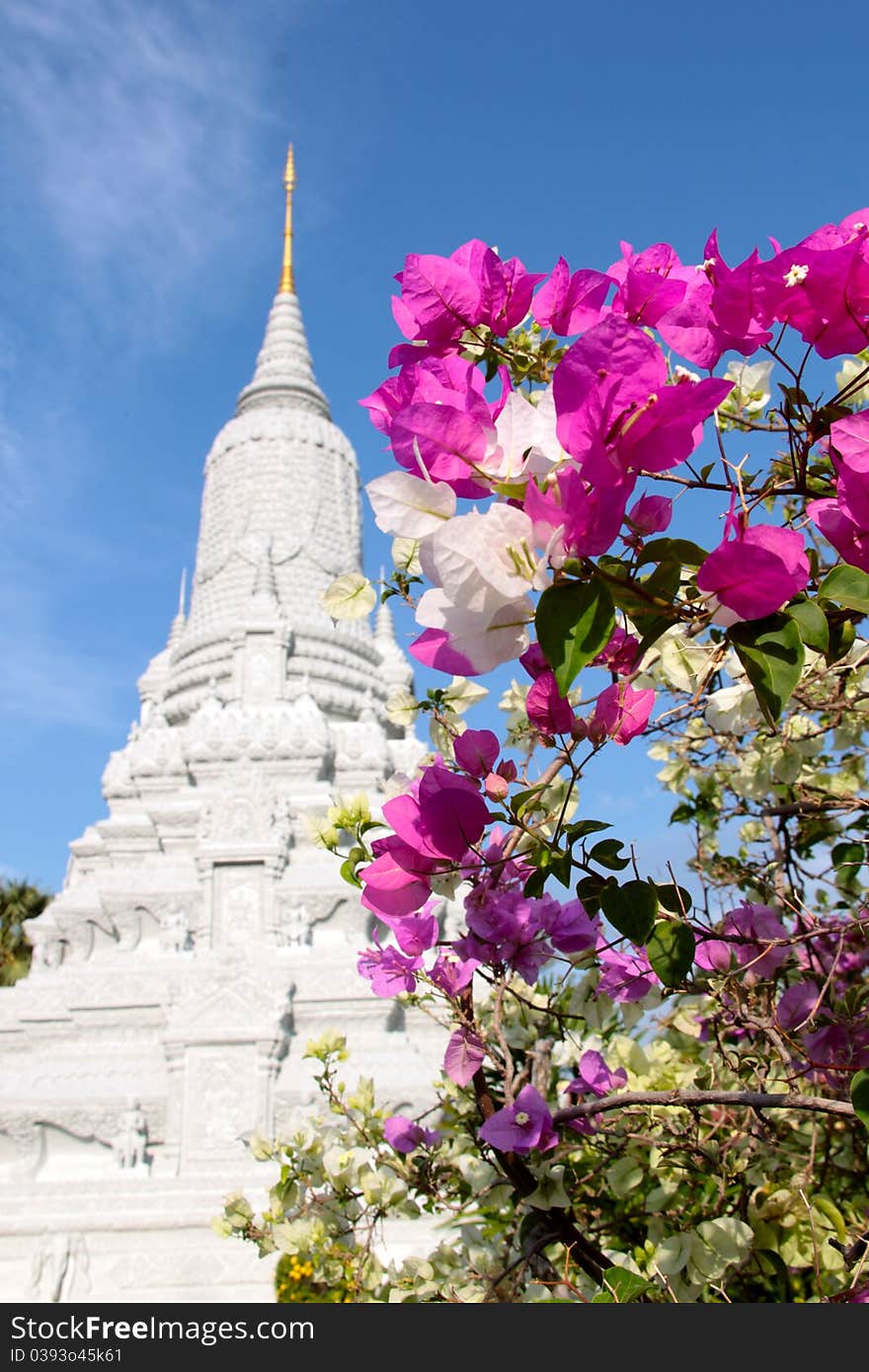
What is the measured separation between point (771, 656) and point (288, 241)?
24833mm

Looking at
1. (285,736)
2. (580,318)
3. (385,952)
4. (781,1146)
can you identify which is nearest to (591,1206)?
(781,1146)

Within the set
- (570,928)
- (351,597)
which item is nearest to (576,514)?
(570,928)

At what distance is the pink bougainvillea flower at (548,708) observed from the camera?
1.36 m

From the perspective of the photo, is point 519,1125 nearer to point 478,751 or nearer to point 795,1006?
point 795,1006

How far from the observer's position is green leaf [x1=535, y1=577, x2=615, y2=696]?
1003 millimetres

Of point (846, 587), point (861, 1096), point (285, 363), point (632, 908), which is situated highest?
point (285, 363)

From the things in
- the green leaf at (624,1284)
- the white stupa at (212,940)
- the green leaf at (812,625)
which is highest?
the white stupa at (212,940)

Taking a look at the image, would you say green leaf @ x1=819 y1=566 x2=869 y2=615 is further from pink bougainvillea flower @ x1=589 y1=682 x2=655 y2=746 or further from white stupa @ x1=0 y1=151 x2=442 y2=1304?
white stupa @ x1=0 y1=151 x2=442 y2=1304

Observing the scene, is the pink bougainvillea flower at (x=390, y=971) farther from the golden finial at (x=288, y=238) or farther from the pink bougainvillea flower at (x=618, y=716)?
the golden finial at (x=288, y=238)

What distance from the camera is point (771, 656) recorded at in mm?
1075

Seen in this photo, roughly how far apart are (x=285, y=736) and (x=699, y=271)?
13329 millimetres

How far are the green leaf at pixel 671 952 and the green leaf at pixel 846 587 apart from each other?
0.52 m

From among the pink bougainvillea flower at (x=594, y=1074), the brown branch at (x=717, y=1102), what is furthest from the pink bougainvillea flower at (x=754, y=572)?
the pink bougainvillea flower at (x=594, y=1074)

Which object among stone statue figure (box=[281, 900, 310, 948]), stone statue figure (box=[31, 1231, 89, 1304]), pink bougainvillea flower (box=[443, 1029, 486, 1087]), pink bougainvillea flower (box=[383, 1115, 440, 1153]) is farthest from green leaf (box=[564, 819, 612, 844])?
stone statue figure (box=[281, 900, 310, 948])
